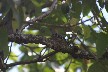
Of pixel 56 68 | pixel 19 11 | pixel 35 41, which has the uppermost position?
pixel 19 11

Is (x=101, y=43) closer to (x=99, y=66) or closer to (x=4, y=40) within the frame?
(x=99, y=66)

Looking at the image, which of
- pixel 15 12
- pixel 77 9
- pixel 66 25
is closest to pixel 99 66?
pixel 66 25

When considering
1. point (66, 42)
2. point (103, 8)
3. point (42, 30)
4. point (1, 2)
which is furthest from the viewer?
point (42, 30)

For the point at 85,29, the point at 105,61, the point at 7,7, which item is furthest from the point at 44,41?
the point at 7,7

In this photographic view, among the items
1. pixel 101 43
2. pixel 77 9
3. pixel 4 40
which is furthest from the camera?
pixel 77 9

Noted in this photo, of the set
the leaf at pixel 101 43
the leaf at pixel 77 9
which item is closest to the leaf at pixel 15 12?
the leaf at pixel 101 43

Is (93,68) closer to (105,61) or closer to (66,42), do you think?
(105,61)

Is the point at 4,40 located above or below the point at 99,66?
above

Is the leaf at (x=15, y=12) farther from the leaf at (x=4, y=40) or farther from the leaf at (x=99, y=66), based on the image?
the leaf at (x=99, y=66)
